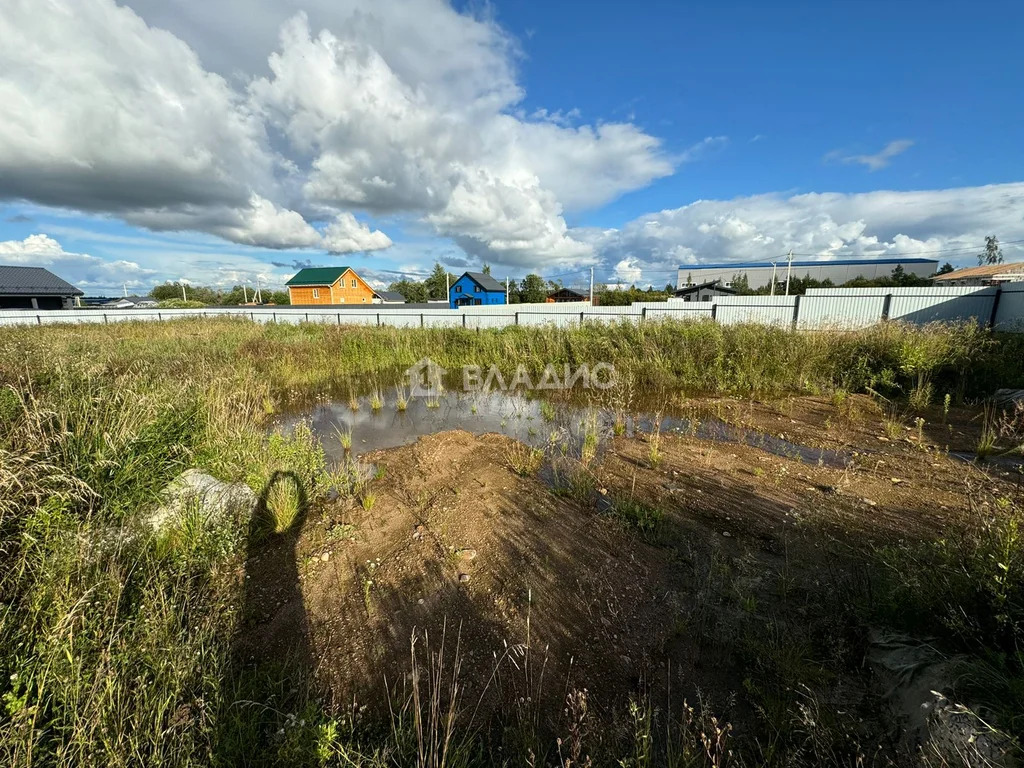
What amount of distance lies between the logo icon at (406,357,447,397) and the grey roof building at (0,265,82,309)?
4002 centimetres

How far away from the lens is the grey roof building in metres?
30.5

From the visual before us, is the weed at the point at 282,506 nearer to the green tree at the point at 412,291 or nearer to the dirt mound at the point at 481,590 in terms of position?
the dirt mound at the point at 481,590

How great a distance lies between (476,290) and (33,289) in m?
36.6

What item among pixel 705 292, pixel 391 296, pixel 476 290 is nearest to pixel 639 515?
pixel 476 290

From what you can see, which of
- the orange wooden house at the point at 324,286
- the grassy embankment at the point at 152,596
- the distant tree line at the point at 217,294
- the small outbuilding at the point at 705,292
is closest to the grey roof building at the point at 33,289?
the orange wooden house at the point at 324,286

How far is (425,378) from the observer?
1056cm

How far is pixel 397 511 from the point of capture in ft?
11.6

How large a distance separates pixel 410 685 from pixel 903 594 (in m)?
2.60

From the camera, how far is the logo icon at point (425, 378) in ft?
29.9

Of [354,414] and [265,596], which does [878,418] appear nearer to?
[265,596]

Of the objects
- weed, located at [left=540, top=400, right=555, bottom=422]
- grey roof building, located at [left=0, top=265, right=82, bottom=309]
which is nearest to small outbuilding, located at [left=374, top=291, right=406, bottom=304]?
grey roof building, located at [left=0, top=265, right=82, bottom=309]

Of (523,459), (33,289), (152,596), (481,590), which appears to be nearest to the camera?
(152,596)

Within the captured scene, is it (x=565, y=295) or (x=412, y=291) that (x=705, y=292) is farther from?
(x=412, y=291)

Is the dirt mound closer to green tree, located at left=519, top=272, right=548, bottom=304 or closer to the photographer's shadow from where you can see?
the photographer's shadow
